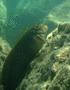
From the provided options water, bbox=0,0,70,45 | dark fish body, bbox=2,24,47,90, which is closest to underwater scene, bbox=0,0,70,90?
dark fish body, bbox=2,24,47,90

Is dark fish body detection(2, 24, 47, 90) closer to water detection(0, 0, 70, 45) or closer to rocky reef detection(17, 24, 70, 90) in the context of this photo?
rocky reef detection(17, 24, 70, 90)

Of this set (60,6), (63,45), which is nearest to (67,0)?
(60,6)

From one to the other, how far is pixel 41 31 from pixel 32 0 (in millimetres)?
11764

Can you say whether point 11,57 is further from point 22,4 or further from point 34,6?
point 22,4

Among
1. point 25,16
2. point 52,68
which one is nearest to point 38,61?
point 52,68

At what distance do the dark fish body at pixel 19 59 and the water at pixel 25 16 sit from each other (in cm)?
712

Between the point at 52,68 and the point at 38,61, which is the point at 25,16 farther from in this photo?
the point at 52,68

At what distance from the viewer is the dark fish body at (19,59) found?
4.31 meters

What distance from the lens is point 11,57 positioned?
4.48 metres

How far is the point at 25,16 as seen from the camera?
14547 mm

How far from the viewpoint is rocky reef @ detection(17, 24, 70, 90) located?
2971 millimetres

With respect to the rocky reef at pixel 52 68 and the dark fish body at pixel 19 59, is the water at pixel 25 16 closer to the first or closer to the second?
the dark fish body at pixel 19 59

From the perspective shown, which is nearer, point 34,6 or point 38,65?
point 38,65

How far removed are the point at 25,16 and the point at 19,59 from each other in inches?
408
